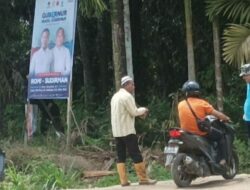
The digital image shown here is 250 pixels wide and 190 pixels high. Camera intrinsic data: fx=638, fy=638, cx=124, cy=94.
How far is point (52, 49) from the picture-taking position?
14.0 meters

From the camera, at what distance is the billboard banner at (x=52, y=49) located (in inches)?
541

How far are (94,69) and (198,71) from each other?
4062mm

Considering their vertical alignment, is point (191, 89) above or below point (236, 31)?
below

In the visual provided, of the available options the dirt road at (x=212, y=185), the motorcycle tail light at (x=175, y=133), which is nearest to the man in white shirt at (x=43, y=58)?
the dirt road at (x=212, y=185)

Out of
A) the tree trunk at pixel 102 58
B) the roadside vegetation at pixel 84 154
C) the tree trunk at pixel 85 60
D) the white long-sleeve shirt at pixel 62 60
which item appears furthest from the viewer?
the tree trunk at pixel 102 58

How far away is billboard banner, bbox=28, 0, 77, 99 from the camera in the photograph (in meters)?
13.7

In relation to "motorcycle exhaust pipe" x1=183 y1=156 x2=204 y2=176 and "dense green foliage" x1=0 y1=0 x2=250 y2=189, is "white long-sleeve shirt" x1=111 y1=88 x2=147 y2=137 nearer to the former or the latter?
"motorcycle exhaust pipe" x1=183 y1=156 x2=204 y2=176

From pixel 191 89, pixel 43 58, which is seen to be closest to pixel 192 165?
pixel 191 89

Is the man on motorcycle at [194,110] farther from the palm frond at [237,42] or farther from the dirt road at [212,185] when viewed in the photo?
the palm frond at [237,42]

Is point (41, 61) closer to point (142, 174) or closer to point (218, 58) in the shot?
point (218, 58)

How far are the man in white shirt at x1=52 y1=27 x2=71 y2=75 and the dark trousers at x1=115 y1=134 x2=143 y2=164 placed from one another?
3.94 metres

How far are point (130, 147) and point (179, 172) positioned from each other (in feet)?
2.86

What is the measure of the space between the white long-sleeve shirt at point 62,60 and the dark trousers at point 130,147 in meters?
3.94

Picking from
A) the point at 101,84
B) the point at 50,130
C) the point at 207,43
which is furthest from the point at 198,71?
the point at 50,130
